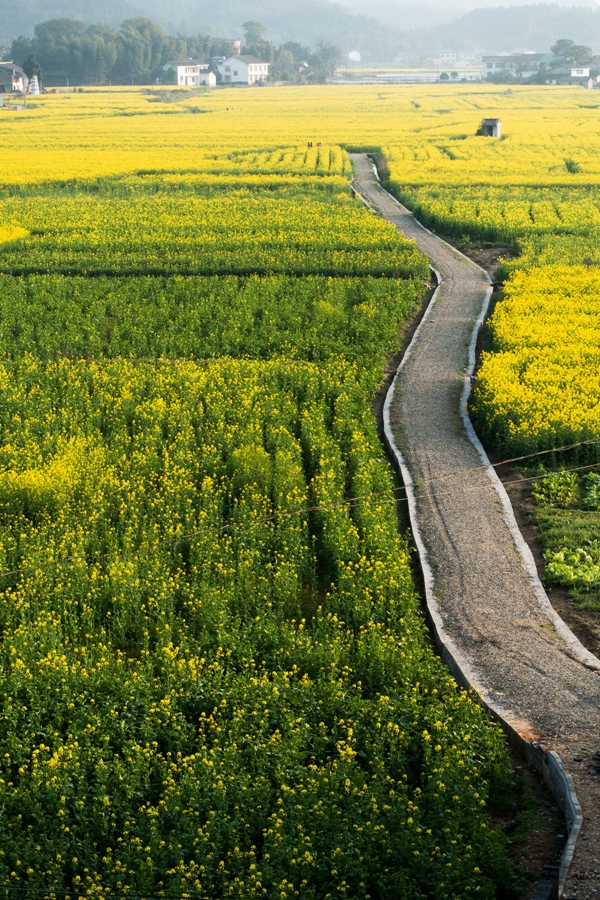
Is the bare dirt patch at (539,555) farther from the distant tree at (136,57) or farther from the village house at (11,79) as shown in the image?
the distant tree at (136,57)

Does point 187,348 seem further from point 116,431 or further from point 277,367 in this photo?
point 116,431

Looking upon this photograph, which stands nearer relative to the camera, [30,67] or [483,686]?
[483,686]

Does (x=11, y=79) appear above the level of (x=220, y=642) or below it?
above

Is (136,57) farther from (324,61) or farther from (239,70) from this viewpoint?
(324,61)

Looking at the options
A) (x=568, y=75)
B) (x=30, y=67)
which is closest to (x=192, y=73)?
(x=30, y=67)

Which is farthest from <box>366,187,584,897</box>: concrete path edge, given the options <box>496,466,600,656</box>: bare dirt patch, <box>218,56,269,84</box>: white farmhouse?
<box>218,56,269,84</box>: white farmhouse

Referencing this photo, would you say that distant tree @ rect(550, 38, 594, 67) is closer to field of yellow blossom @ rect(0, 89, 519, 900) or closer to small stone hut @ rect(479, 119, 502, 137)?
small stone hut @ rect(479, 119, 502, 137)
